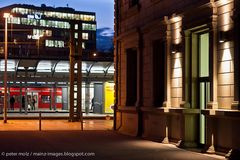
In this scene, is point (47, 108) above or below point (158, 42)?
below

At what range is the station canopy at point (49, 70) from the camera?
143 feet

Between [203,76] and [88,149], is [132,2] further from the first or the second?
[88,149]

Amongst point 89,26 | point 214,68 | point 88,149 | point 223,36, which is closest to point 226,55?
point 223,36

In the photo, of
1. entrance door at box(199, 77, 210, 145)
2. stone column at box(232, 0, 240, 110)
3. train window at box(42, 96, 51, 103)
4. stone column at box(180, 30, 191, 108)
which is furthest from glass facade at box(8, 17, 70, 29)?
stone column at box(232, 0, 240, 110)

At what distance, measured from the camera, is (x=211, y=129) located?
53.2ft

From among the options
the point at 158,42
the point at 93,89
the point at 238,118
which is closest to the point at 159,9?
the point at 158,42

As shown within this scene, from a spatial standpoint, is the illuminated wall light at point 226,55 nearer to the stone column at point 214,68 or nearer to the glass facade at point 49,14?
the stone column at point 214,68

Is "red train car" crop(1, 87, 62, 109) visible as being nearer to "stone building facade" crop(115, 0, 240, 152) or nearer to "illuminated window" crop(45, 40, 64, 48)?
"stone building facade" crop(115, 0, 240, 152)

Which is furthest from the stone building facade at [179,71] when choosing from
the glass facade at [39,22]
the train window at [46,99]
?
the glass facade at [39,22]

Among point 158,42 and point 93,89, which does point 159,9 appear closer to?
point 158,42

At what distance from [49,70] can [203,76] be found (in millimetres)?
28518

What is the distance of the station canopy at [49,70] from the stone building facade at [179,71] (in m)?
17.3

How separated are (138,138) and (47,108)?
3355cm

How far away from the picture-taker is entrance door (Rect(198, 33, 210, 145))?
1791 centimetres
